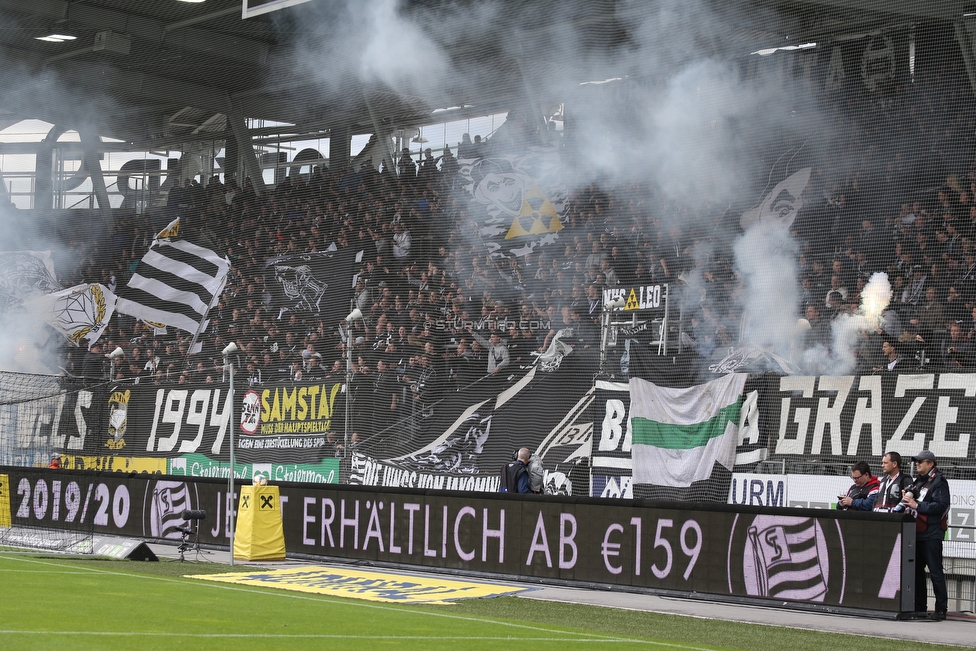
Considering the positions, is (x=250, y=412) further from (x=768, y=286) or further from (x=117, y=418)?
(x=768, y=286)

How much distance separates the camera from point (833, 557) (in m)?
10.7

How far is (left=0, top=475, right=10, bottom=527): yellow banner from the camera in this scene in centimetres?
1831

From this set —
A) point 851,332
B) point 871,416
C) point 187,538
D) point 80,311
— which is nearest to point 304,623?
point 871,416

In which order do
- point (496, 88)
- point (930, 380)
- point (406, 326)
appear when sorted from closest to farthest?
1. point (930, 380)
2. point (406, 326)
3. point (496, 88)

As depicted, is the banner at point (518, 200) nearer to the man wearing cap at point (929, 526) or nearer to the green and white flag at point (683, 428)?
Answer: the green and white flag at point (683, 428)

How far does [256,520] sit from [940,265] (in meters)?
8.75

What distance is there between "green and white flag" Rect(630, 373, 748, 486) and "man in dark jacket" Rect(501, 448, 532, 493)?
1.62m

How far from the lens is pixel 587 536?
12531mm

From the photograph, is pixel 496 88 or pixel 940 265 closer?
pixel 940 265

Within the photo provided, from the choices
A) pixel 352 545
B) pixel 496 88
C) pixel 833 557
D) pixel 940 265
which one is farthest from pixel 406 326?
pixel 833 557

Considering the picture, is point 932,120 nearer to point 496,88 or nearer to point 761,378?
point 761,378

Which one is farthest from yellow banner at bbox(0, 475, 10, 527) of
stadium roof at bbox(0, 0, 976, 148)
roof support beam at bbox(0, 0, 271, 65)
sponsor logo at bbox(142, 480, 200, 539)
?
roof support beam at bbox(0, 0, 271, 65)

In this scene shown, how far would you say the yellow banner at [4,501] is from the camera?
1831cm

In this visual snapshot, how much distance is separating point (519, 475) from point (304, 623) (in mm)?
5780
